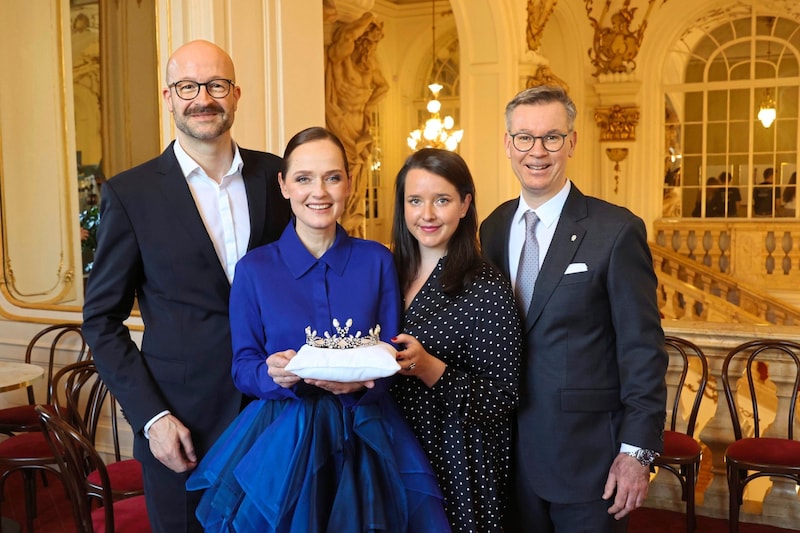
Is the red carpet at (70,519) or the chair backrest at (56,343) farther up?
the chair backrest at (56,343)

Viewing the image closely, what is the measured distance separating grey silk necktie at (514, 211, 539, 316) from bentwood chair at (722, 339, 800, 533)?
222 cm

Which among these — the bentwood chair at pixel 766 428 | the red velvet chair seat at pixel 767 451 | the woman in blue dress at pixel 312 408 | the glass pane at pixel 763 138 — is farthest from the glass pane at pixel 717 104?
the woman in blue dress at pixel 312 408

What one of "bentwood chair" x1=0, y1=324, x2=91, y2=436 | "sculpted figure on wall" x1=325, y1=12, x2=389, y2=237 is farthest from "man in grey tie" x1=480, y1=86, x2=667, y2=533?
"sculpted figure on wall" x1=325, y1=12, x2=389, y2=237

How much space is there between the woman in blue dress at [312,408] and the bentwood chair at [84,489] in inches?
35.9

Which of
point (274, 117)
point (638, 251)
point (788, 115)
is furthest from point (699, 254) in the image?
point (638, 251)

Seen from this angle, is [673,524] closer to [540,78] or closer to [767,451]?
[767,451]

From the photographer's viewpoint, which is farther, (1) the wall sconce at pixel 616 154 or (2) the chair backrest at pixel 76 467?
(1) the wall sconce at pixel 616 154

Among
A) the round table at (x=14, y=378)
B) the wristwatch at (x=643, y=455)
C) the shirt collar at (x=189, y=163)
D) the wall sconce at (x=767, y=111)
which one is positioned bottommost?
the round table at (x=14, y=378)

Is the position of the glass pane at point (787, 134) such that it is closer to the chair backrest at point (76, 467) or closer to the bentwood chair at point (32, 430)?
the bentwood chair at point (32, 430)

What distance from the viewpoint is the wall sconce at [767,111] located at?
1319 centimetres

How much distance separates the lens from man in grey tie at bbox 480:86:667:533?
236 centimetres

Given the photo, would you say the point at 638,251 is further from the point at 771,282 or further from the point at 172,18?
the point at 771,282

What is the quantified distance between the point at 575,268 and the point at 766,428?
288 cm

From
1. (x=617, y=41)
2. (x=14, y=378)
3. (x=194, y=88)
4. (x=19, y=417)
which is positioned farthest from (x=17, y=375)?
(x=617, y=41)
